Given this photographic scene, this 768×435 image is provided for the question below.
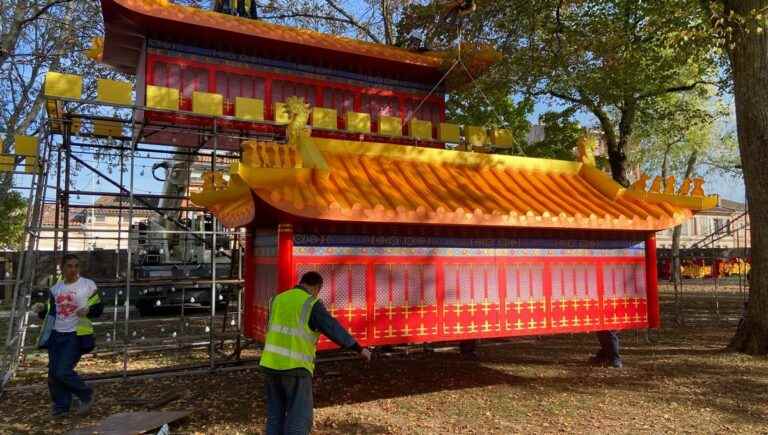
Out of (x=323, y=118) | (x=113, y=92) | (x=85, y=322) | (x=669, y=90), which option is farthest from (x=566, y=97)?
(x=85, y=322)

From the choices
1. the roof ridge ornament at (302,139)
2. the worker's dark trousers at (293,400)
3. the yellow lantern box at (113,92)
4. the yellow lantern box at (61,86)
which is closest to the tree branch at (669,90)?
the roof ridge ornament at (302,139)

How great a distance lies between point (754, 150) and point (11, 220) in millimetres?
22809

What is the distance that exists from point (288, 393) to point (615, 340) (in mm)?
6533

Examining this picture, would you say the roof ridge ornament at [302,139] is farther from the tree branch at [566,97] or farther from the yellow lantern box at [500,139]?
the tree branch at [566,97]

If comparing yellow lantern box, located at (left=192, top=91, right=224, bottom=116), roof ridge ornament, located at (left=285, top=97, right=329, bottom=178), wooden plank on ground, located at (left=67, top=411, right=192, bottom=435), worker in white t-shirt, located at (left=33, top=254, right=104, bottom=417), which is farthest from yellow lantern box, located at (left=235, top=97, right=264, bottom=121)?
wooden plank on ground, located at (left=67, top=411, right=192, bottom=435)

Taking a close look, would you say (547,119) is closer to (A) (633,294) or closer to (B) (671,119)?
(B) (671,119)

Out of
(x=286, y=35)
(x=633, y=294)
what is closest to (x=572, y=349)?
(x=633, y=294)

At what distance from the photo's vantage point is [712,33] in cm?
1058

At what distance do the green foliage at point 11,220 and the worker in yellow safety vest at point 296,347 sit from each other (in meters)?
18.5

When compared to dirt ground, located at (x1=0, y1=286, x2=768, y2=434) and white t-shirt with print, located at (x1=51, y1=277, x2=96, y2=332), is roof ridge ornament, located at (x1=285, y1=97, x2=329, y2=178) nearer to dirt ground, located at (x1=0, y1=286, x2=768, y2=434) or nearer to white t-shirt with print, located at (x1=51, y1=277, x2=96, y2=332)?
dirt ground, located at (x1=0, y1=286, x2=768, y2=434)

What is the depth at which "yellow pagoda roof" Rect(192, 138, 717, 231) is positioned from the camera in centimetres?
612

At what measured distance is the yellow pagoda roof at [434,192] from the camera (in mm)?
6125

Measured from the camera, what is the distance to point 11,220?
826 inches

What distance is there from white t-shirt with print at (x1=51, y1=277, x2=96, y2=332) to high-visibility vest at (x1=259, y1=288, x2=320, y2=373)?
127 inches
